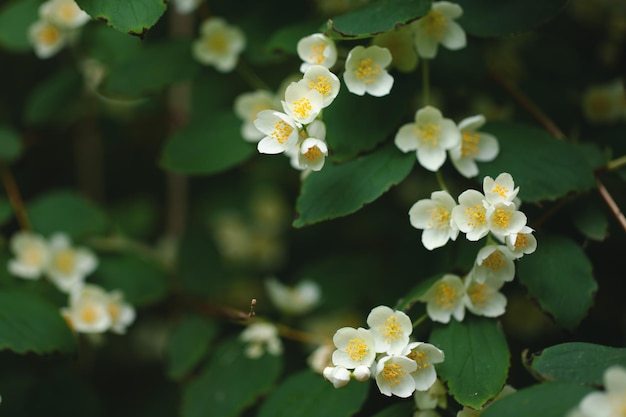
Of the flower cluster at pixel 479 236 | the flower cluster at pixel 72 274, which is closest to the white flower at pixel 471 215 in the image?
the flower cluster at pixel 479 236

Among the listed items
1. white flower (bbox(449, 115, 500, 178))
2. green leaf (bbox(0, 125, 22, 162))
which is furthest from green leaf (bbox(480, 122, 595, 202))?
green leaf (bbox(0, 125, 22, 162))

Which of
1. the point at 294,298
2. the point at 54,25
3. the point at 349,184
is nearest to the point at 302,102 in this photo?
the point at 349,184

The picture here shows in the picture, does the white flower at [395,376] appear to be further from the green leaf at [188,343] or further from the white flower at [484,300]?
the green leaf at [188,343]

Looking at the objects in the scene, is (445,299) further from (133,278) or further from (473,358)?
(133,278)

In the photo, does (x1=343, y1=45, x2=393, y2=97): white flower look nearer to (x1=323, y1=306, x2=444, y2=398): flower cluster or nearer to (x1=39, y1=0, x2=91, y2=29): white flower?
(x1=323, y1=306, x2=444, y2=398): flower cluster

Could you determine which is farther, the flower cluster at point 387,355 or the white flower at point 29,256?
the white flower at point 29,256
